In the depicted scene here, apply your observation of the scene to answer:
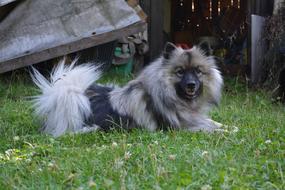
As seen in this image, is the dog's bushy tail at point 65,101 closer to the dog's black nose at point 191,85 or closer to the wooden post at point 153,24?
the dog's black nose at point 191,85

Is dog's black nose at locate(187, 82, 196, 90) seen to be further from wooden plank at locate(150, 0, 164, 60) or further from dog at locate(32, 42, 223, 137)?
wooden plank at locate(150, 0, 164, 60)

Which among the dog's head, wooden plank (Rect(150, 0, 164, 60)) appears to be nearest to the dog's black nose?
the dog's head

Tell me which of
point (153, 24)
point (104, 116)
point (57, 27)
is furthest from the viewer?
point (153, 24)

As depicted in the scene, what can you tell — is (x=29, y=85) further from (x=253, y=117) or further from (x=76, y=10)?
(x=253, y=117)

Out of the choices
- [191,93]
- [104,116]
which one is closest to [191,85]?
[191,93]

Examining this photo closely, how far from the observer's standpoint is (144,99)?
530cm

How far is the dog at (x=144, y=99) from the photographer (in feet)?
17.1

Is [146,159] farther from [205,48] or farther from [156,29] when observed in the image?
[156,29]

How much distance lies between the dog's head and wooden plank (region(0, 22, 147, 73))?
8.18 ft

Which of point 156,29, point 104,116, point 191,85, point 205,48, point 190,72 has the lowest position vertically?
point 104,116

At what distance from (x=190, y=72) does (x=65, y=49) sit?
2802mm

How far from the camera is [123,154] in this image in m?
3.73

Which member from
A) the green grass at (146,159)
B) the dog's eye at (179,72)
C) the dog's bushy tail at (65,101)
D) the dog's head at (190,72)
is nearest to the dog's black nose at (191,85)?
the dog's head at (190,72)

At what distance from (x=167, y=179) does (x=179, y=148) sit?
3.09 ft
